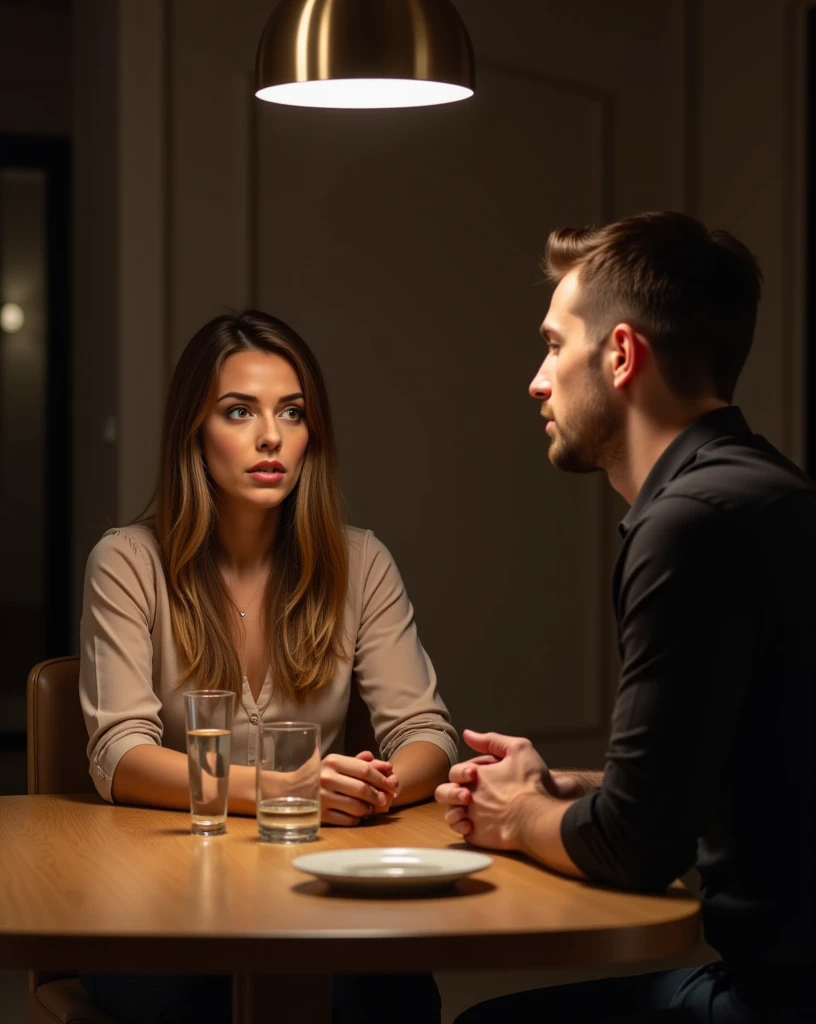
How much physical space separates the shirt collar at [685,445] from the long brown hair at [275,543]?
72 cm

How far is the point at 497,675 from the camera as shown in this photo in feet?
15.7

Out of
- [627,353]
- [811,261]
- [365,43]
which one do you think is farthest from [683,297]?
[811,261]

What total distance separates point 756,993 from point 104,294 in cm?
367

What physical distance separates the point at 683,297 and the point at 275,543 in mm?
914

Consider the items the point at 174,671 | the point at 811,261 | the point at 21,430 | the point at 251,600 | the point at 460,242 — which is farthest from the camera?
the point at 21,430

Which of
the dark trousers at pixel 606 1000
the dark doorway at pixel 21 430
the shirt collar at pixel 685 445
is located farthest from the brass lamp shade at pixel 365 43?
the dark doorway at pixel 21 430

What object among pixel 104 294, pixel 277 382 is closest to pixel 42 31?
pixel 104 294

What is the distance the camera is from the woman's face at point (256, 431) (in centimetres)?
226

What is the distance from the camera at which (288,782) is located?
163cm

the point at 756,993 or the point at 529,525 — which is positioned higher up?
the point at 529,525

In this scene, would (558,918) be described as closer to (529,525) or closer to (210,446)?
(210,446)

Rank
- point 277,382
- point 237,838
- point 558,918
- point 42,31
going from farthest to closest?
point 42,31 < point 277,382 < point 237,838 < point 558,918

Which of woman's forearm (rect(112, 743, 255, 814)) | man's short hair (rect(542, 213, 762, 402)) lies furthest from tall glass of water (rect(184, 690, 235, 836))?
man's short hair (rect(542, 213, 762, 402))

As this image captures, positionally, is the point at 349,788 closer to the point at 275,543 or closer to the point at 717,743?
the point at 717,743
